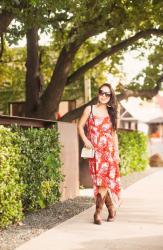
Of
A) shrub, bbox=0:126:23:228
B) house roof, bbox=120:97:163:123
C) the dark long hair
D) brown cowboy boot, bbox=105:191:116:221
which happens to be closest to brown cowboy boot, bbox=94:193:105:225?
brown cowboy boot, bbox=105:191:116:221

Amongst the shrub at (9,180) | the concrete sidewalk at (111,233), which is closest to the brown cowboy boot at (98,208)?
the concrete sidewalk at (111,233)

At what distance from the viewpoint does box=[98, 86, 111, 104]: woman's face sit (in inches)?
368

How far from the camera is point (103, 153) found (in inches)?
372

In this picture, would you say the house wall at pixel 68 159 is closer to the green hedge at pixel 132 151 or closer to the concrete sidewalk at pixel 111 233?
the concrete sidewalk at pixel 111 233

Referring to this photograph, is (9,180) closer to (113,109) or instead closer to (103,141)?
(103,141)

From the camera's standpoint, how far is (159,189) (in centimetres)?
1611

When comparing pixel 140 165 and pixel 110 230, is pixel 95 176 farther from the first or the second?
pixel 140 165

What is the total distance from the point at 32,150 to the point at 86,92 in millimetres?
14741

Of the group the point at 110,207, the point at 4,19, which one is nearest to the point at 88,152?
the point at 110,207

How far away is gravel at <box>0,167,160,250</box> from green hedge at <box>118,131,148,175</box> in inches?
308

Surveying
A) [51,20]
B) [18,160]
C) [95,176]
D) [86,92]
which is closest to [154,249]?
[95,176]

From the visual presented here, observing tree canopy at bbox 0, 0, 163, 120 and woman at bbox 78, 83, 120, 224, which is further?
tree canopy at bbox 0, 0, 163, 120

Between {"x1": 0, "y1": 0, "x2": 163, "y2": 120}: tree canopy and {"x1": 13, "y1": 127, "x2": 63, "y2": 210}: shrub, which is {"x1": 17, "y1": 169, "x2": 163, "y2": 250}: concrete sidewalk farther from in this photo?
{"x1": 0, "y1": 0, "x2": 163, "y2": 120}: tree canopy

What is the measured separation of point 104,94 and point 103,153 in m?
0.84
